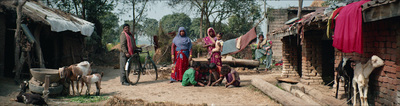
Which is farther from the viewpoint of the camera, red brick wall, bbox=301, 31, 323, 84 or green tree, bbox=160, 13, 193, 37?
green tree, bbox=160, 13, 193, 37

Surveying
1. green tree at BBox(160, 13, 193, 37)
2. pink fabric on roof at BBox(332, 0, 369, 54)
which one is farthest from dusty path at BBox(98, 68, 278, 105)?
green tree at BBox(160, 13, 193, 37)

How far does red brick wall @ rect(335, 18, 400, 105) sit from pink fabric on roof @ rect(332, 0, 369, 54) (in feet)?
1.65

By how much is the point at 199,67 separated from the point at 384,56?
14.5 ft

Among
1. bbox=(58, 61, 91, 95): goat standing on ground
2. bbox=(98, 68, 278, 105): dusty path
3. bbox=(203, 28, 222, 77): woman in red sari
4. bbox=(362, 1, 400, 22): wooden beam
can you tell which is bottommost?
bbox=(98, 68, 278, 105): dusty path

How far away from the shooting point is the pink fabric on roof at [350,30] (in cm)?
400

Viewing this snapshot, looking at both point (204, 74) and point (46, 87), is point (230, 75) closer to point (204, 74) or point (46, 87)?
point (204, 74)

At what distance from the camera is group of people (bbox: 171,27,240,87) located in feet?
24.0

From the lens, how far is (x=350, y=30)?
4145 millimetres

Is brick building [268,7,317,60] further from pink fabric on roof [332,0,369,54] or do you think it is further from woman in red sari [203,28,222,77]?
pink fabric on roof [332,0,369,54]

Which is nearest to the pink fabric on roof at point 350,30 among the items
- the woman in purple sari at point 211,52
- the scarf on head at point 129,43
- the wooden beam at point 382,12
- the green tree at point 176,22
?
the wooden beam at point 382,12

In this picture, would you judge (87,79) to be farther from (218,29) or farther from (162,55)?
(218,29)

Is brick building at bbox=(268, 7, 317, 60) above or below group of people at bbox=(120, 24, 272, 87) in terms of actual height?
above

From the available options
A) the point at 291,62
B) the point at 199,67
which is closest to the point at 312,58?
the point at 291,62

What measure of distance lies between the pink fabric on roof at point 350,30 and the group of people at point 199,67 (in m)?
3.22
